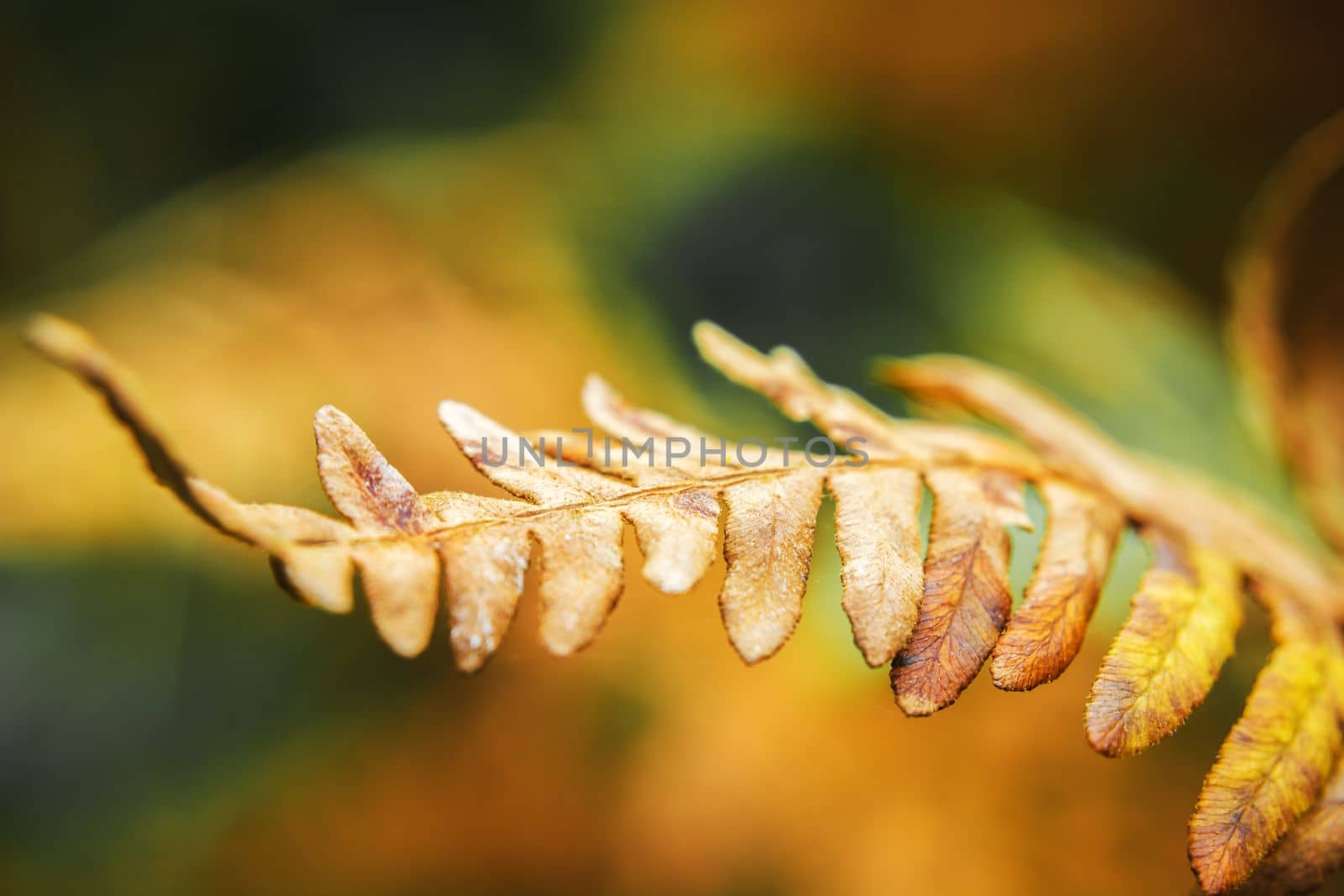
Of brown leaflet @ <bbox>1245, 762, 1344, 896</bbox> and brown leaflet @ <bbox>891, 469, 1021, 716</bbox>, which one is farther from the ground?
brown leaflet @ <bbox>891, 469, 1021, 716</bbox>

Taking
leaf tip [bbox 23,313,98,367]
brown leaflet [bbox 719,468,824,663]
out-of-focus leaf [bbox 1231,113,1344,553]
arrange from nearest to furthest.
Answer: leaf tip [bbox 23,313,98,367], brown leaflet [bbox 719,468,824,663], out-of-focus leaf [bbox 1231,113,1344,553]

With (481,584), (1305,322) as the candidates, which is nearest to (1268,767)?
(481,584)

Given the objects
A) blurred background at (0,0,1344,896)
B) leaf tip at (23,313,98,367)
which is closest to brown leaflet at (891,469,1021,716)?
blurred background at (0,0,1344,896)

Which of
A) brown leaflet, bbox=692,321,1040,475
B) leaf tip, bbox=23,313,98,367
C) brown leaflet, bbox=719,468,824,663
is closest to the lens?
leaf tip, bbox=23,313,98,367

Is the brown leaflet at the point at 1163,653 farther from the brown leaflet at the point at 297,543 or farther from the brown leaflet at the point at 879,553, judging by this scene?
the brown leaflet at the point at 297,543

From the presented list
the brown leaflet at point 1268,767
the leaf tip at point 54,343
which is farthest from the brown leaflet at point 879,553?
the leaf tip at point 54,343

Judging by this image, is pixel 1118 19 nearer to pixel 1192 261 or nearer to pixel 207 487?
pixel 1192 261

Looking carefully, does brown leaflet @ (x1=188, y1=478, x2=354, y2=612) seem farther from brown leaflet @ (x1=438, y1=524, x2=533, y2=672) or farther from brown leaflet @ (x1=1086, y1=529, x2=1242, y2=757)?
brown leaflet @ (x1=1086, y1=529, x2=1242, y2=757)

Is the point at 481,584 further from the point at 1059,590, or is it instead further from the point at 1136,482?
the point at 1136,482

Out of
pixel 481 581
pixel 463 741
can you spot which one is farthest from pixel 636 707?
pixel 481 581
